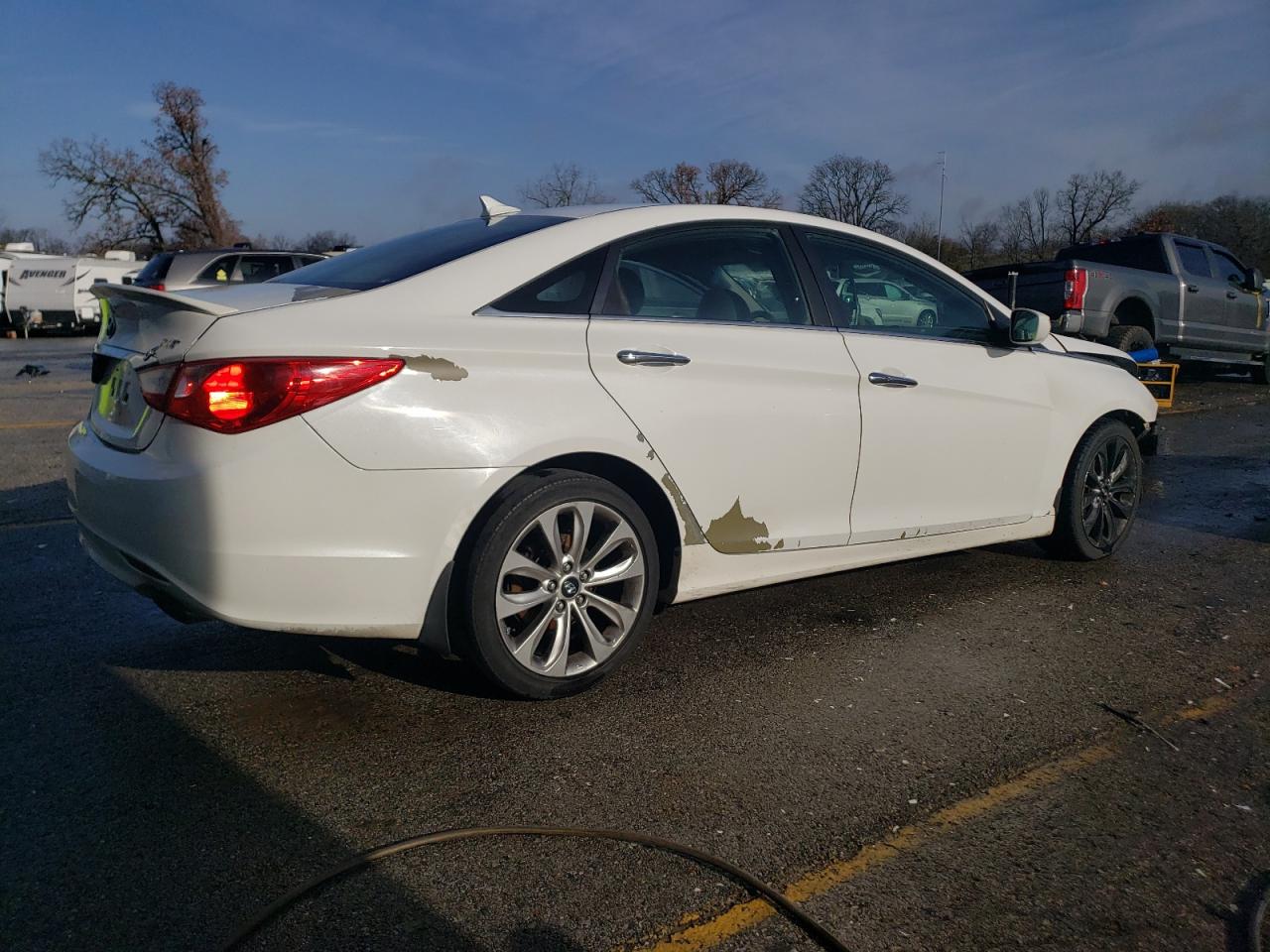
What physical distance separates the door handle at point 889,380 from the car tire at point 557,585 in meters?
1.24

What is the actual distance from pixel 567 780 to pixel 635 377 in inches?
51.8

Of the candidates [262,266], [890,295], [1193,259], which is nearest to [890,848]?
[890,295]

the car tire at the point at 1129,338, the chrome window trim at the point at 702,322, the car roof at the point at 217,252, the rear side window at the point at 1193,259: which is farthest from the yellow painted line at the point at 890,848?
the car roof at the point at 217,252

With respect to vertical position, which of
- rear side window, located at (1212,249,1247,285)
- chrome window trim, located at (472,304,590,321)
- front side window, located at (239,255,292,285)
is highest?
front side window, located at (239,255,292,285)

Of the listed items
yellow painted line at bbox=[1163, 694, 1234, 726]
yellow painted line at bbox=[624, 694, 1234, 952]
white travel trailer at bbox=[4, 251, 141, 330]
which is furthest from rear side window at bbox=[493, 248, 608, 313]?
white travel trailer at bbox=[4, 251, 141, 330]

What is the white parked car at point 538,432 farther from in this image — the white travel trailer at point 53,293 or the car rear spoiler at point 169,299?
the white travel trailer at point 53,293

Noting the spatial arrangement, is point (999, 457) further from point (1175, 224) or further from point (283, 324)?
point (1175, 224)

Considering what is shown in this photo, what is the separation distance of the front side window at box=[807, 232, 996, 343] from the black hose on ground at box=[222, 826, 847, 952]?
2.35 metres

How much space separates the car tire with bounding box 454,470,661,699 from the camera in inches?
122

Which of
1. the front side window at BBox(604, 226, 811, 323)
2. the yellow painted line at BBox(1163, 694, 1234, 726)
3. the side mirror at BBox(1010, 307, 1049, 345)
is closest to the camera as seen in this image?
the yellow painted line at BBox(1163, 694, 1234, 726)

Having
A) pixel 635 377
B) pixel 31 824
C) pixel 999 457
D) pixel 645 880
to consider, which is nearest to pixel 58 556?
pixel 31 824

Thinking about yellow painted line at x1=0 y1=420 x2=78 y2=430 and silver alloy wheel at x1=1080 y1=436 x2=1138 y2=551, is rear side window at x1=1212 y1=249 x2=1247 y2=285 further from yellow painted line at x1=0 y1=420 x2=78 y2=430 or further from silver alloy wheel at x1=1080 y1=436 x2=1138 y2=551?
yellow painted line at x1=0 y1=420 x2=78 y2=430

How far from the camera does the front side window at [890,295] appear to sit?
4184 mm

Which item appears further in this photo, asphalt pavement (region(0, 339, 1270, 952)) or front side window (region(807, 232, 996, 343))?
front side window (region(807, 232, 996, 343))
